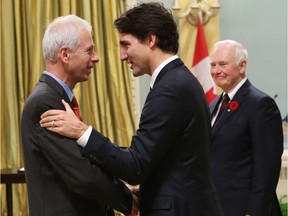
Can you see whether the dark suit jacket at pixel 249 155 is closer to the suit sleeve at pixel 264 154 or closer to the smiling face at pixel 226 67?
the suit sleeve at pixel 264 154

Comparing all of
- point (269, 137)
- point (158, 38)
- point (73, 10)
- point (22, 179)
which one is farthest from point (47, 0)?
point (158, 38)

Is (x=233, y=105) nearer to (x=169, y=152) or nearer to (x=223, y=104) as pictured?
(x=223, y=104)

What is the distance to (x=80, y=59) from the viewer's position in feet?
9.16

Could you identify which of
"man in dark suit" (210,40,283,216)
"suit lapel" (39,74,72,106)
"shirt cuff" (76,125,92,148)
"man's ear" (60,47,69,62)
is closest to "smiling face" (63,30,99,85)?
"man's ear" (60,47,69,62)

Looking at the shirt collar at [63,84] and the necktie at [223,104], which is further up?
the shirt collar at [63,84]

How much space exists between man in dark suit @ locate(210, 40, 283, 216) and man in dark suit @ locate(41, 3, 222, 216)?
960 millimetres

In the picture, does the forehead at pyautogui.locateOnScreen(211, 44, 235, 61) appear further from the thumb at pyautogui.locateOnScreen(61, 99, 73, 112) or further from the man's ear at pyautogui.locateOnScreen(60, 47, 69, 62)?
the thumb at pyautogui.locateOnScreen(61, 99, 73, 112)

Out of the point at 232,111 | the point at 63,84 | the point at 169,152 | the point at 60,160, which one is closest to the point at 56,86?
the point at 63,84

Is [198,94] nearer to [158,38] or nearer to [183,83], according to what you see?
[183,83]

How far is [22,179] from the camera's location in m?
4.95

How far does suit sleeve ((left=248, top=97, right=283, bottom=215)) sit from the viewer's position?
11.9 feet

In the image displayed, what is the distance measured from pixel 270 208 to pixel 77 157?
1.54 meters

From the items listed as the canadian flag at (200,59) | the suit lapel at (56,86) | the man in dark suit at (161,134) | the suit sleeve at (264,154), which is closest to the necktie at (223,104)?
the suit sleeve at (264,154)

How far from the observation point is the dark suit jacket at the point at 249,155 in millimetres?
3629
